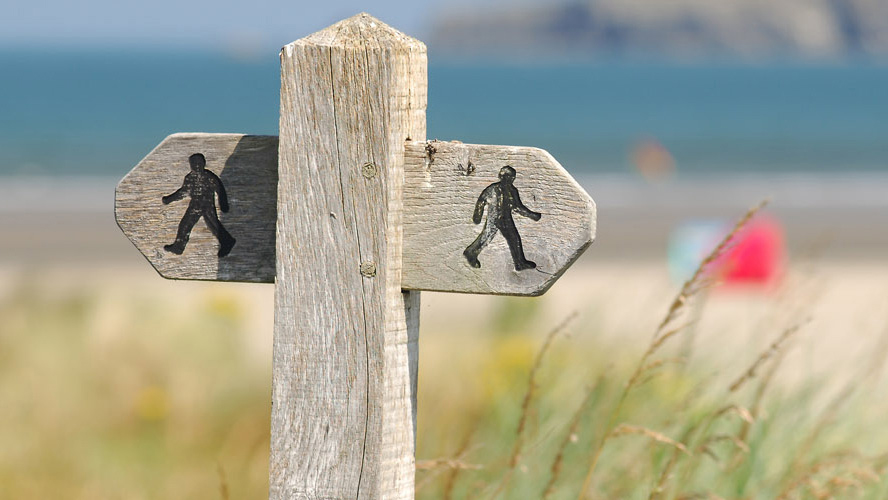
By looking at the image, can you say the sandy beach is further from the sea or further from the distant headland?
the distant headland

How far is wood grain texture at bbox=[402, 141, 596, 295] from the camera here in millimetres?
1473

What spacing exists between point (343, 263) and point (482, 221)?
21 cm

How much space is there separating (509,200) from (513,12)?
14815 centimetres

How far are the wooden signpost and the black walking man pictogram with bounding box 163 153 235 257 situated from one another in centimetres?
11

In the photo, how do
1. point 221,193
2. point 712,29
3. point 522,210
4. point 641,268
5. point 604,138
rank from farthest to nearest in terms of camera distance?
1. point 712,29
2. point 604,138
3. point 641,268
4. point 221,193
5. point 522,210

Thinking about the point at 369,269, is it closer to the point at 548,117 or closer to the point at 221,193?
the point at 221,193

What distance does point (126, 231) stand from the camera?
1712 mm

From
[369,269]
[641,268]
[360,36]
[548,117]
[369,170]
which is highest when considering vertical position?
[360,36]

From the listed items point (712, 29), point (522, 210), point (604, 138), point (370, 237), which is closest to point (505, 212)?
point (522, 210)

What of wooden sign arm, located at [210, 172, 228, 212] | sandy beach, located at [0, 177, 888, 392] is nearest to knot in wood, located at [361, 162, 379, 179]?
wooden sign arm, located at [210, 172, 228, 212]

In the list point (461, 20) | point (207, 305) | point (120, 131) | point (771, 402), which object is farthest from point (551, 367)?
point (461, 20)

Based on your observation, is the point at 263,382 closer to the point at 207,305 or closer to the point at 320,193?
the point at 207,305

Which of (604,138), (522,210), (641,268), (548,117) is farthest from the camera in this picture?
(548,117)

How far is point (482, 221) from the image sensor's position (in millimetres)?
1506
